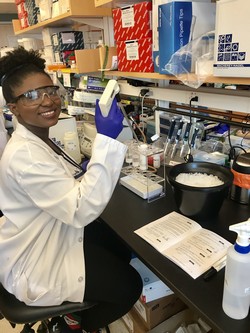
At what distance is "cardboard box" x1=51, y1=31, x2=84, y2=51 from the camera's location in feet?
6.70

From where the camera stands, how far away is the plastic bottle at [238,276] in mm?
566

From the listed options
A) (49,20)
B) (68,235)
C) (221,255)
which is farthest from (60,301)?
(49,20)

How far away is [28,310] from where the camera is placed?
2.93 ft

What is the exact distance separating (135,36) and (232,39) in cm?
57

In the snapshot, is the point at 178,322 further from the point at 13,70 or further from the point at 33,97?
the point at 13,70

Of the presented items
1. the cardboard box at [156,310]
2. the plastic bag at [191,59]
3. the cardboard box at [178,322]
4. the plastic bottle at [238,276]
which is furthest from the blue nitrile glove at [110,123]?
the cardboard box at [178,322]

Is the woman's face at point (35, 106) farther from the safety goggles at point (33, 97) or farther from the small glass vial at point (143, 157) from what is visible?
the small glass vial at point (143, 157)

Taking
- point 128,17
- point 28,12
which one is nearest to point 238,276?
point 128,17

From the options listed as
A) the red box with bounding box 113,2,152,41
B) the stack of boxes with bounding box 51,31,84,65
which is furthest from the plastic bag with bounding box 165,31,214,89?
the stack of boxes with bounding box 51,31,84,65

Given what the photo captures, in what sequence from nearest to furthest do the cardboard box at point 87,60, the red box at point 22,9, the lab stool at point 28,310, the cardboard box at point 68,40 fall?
the lab stool at point 28,310 → the cardboard box at point 87,60 → the cardboard box at point 68,40 → the red box at point 22,9

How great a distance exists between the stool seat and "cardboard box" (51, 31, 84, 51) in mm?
1796

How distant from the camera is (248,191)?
41.1 inches

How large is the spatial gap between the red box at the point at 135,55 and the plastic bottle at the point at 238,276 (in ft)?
3.06

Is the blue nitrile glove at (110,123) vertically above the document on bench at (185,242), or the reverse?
the blue nitrile glove at (110,123)
